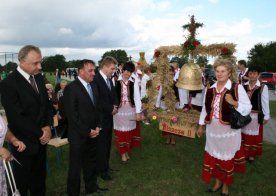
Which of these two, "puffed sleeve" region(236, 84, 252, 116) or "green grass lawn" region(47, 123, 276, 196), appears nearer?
"puffed sleeve" region(236, 84, 252, 116)

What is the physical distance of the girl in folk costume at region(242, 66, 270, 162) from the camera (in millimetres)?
6758

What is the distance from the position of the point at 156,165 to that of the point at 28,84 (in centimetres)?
390

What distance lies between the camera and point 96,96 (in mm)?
4957

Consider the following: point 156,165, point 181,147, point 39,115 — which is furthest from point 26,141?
point 181,147

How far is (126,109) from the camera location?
7023 mm

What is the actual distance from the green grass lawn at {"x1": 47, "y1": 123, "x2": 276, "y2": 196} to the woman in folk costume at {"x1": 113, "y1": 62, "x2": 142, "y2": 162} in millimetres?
496

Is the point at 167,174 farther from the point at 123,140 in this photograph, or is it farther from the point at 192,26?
the point at 192,26

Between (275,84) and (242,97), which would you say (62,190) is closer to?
(242,97)

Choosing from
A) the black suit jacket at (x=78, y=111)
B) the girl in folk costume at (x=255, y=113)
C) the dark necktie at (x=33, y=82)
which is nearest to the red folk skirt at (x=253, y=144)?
the girl in folk costume at (x=255, y=113)

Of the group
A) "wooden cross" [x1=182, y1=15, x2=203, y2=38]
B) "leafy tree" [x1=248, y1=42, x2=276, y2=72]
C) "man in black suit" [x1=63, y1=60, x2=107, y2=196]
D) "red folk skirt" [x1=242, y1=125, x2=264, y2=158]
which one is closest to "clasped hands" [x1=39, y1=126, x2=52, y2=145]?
"man in black suit" [x1=63, y1=60, x2=107, y2=196]

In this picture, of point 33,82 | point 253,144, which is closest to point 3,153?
point 33,82

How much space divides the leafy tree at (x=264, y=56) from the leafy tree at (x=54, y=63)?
44275 mm

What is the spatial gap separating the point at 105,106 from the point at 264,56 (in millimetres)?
58458

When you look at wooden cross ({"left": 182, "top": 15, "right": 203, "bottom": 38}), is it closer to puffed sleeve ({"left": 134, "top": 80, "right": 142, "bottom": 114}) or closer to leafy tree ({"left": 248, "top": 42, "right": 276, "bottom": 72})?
Result: puffed sleeve ({"left": 134, "top": 80, "right": 142, "bottom": 114})
